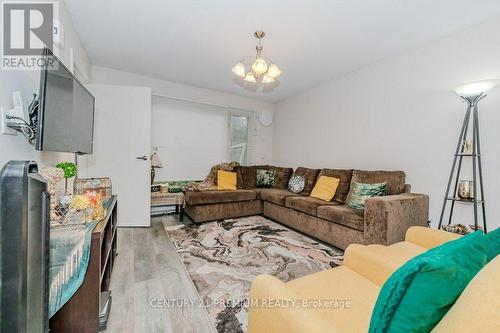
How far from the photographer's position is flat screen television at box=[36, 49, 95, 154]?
1166 millimetres

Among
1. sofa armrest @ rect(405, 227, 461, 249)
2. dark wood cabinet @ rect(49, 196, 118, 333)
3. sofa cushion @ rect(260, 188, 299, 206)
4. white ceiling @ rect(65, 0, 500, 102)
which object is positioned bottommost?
dark wood cabinet @ rect(49, 196, 118, 333)

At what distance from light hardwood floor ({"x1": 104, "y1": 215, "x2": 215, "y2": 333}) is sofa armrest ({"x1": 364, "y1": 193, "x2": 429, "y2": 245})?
1.67m

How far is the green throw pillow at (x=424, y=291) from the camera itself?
0.48m

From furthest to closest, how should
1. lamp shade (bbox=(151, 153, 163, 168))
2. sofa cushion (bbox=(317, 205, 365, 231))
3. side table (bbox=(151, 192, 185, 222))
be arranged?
1. lamp shade (bbox=(151, 153, 163, 168))
2. side table (bbox=(151, 192, 185, 222))
3. sofa cushion (bbox=(317, 205, 365, 231))

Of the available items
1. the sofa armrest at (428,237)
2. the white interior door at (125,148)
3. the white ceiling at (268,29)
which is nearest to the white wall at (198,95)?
the white ceiling at (268,29)

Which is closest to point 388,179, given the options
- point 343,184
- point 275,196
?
point 343,184

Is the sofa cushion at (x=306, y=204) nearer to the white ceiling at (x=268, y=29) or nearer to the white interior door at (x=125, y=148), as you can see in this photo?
the white ceiling at (x=268, y=29)

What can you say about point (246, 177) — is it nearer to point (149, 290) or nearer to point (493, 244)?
point (149, 290)

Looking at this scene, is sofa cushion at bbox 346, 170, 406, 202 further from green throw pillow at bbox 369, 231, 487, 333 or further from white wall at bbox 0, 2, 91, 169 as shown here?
white wall at bbox 0, 2, 91, 169

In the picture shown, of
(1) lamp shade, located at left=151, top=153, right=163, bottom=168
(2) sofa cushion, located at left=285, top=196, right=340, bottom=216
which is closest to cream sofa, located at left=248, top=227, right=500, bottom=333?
(2) sofa cushion, located at left=285, top=196, right=340, bottom=216

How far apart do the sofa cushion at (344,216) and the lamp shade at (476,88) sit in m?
1.49

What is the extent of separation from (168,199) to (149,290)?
82.3 inches

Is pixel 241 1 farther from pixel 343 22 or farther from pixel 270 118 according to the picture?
pixel 270 118

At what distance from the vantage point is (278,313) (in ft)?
2.42
